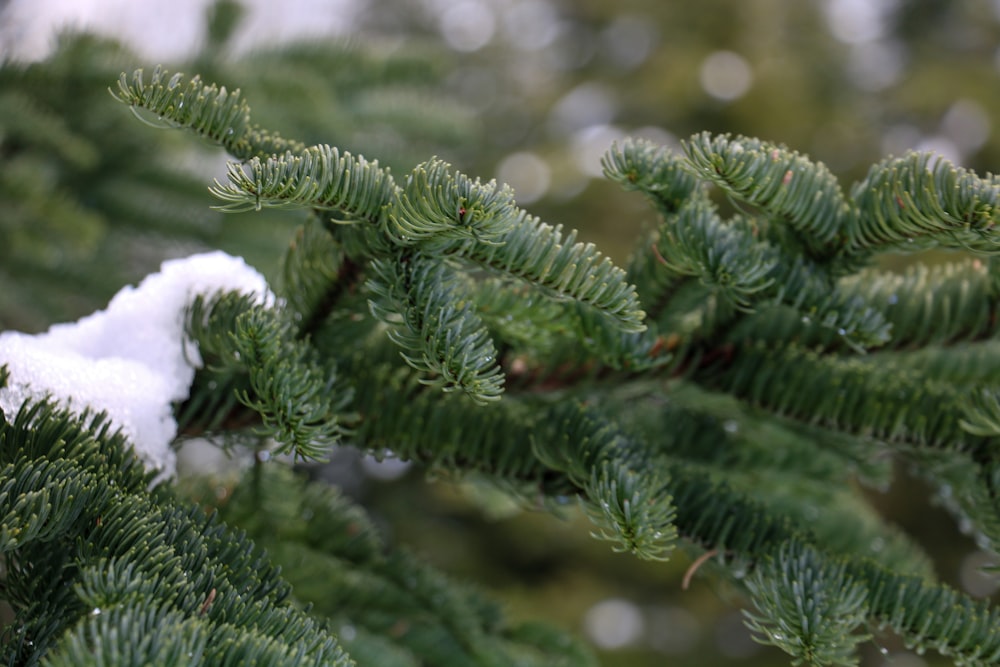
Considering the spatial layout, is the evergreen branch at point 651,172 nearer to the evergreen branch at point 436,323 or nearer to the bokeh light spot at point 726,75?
the evergreen branch at point 436,323

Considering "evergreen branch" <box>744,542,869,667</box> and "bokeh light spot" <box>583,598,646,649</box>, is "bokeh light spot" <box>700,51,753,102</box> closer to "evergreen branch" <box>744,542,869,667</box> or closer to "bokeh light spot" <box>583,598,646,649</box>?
"bokeh light spot" <box>583,598,646,649</box>

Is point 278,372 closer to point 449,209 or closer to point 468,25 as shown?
point 449,209

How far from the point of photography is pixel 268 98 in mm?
1315

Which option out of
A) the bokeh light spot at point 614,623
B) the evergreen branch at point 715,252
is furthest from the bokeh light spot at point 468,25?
the evergreen branch at point 715,252

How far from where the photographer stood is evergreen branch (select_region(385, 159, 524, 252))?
0.49 m

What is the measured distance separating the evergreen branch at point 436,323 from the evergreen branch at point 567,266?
4 centimetres

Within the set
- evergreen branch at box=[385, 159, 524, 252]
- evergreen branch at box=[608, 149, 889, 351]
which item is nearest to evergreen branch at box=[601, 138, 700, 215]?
evergreen branch at box=[608, 149, 889, 351]

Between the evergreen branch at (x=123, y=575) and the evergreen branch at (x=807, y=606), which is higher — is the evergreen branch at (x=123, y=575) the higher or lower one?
the lower one

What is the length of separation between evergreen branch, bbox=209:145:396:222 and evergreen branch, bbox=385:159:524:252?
0.08 ft

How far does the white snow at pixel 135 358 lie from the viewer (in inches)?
24.5

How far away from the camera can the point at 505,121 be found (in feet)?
14.3

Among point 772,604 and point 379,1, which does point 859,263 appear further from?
point 379,1

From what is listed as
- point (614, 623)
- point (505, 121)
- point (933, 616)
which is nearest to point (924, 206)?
point (933, 616)

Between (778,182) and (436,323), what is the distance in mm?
278
